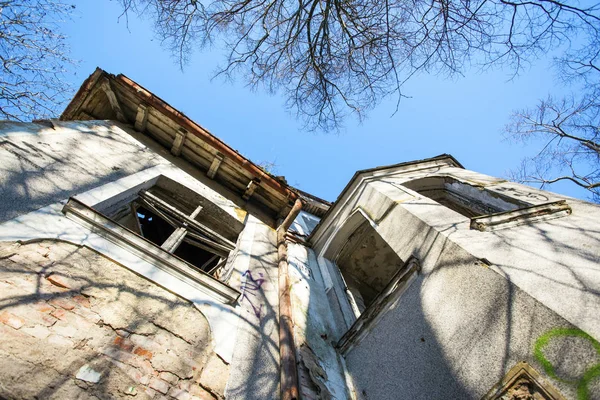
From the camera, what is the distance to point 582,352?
71.8 inches

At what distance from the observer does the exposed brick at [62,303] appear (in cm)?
258

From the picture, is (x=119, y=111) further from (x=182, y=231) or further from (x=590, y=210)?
(x=590, y=210)

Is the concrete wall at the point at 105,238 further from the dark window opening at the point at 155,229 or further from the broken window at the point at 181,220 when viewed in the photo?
the dark window opening at the point at 155,229

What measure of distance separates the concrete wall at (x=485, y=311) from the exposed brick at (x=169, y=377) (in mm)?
1900

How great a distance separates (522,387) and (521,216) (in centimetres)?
191

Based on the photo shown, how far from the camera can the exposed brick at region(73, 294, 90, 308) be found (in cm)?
273

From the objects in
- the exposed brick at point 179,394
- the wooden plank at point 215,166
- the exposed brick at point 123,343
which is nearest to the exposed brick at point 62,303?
the exposed brick at point 123,343

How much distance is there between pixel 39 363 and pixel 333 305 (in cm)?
359

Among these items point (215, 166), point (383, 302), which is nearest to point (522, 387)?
point (383, 302)

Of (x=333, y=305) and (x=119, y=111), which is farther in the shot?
(x=119, y=111)

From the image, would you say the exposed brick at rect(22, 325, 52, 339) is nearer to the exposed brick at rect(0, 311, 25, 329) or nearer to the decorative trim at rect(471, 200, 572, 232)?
the exposed brick at rect(0, 311, 25, 329)

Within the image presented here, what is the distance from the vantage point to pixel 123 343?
2.67 m

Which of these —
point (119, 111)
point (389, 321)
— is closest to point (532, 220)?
point (389, 321)

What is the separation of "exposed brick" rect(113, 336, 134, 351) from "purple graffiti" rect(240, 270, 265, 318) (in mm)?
1515
